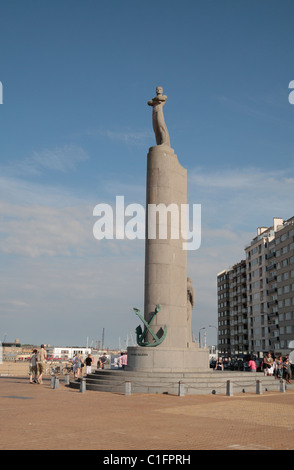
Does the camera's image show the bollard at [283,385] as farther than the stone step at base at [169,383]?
Yes

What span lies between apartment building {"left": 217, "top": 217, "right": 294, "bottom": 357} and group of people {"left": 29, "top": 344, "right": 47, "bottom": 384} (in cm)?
6542

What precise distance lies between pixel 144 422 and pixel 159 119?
20.8m

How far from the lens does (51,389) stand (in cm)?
2261

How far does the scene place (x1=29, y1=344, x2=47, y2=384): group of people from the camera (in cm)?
2427

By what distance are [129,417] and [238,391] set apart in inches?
401

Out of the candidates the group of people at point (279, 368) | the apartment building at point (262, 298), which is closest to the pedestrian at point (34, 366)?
the group of people at point (279, 368)

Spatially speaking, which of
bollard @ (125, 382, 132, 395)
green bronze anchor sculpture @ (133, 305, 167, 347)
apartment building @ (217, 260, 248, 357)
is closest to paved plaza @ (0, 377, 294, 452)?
bollard @ (125, 382, 132, 395)

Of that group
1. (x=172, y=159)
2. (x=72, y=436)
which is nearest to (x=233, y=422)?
(x=72, y=436)

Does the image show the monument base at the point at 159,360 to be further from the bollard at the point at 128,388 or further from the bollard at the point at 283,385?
the bollard at the point at 283,385

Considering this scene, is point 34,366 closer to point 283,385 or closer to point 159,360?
point 159,360

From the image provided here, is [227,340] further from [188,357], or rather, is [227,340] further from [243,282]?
[188,357]

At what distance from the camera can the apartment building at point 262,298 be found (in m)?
86.0

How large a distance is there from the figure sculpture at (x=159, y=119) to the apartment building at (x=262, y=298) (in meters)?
59.1

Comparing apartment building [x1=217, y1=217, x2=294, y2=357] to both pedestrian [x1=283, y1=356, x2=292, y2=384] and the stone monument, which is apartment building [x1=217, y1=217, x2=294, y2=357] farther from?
the stone monument
